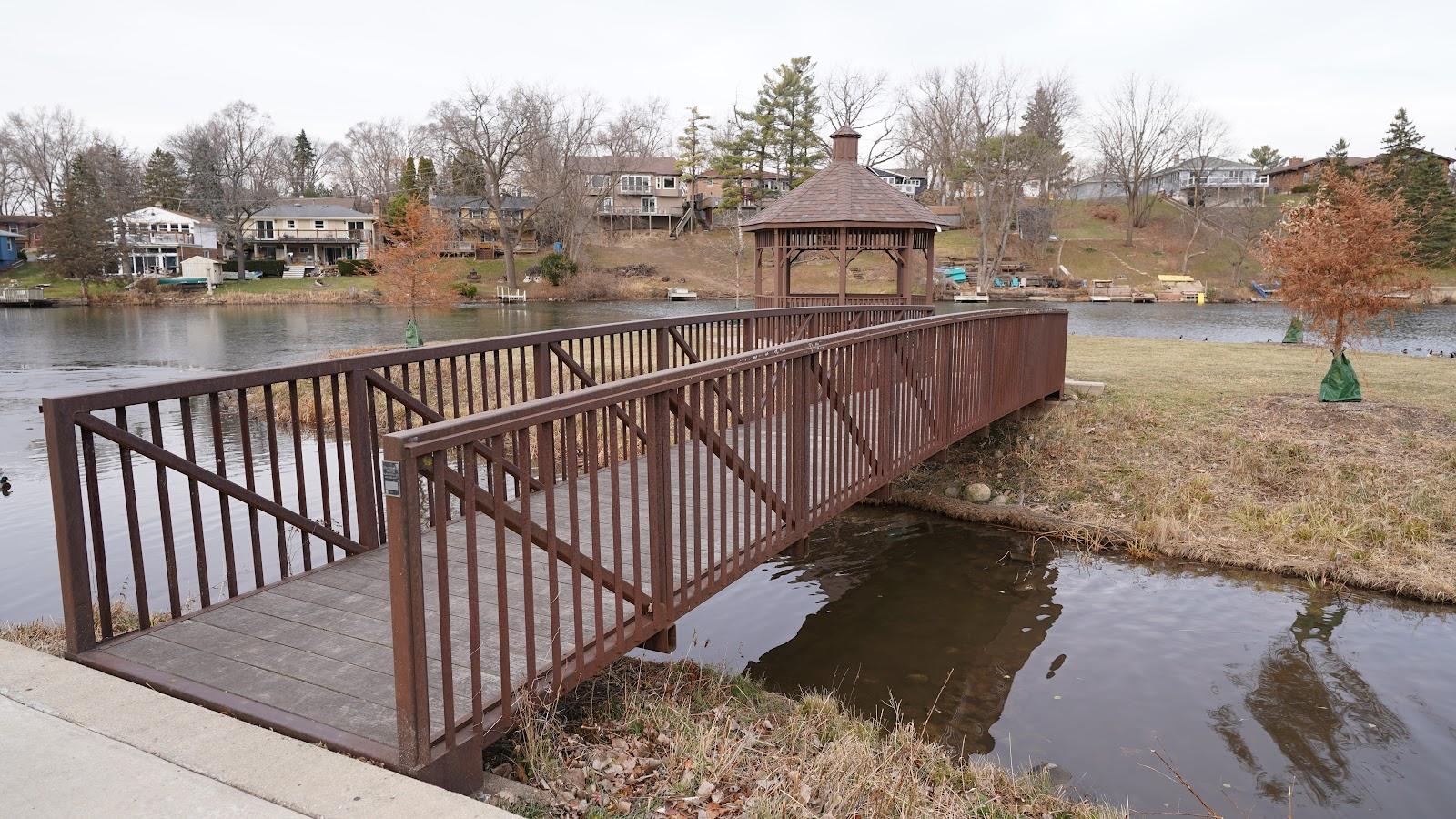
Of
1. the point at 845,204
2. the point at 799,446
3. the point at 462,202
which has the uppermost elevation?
the point at 462,202

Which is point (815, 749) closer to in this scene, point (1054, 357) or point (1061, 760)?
point (1061, 760)

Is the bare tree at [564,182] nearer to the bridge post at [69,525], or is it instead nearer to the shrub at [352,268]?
the shrub at [352,268]

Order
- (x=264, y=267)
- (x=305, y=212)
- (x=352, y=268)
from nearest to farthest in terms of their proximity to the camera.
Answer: (x=352, y=268) < (x=264, y=267) < (x=305, y=212)

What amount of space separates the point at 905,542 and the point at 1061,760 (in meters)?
4.49

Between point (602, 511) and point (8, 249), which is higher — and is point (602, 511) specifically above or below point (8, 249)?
below

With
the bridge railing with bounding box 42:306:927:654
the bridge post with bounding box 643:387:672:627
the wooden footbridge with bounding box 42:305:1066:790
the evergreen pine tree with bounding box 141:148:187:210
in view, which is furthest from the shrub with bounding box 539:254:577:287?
the bridge post with bounding box 643:387:672:627

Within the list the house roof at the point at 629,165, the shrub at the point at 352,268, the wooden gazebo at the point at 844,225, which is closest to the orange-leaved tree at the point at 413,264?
the wooden gazebo at the point at 844,225

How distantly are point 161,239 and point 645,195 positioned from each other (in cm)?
3565

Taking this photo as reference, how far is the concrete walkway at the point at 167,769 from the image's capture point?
256 centimetres

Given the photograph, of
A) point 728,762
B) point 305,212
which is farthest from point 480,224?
point 728,762

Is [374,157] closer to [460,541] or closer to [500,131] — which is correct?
[500,131]

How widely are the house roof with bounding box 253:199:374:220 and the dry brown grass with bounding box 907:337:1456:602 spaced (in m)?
66.0

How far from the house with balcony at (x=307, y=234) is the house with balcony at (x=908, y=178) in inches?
1673

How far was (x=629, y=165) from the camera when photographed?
69.1 metres
